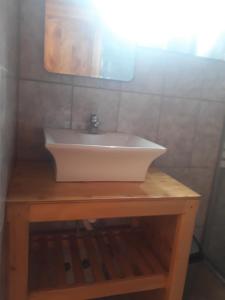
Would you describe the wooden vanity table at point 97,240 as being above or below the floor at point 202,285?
above

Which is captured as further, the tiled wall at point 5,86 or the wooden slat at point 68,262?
the wooden slat at point 68,262

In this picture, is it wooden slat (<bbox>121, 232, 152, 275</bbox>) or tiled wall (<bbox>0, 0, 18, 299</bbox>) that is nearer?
tiled wall (<bbox>0, 0, 18, 299</bbox>)

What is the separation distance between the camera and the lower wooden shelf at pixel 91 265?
1046 mm

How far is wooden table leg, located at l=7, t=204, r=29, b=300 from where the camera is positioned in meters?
0.85

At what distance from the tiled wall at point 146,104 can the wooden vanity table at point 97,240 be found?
0.27 metres

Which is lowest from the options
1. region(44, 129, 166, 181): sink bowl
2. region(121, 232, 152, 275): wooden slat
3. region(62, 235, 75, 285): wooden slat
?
region(62, 235, 75, 285): wooden slat

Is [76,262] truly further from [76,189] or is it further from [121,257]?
[76,189]

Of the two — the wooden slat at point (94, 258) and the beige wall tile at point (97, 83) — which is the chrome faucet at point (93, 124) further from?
the wooden slat at point (94, 258)

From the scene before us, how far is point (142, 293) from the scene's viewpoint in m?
1.38

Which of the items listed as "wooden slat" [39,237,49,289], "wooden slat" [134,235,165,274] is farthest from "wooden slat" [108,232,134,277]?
"wooden slat" [39,237,49,289]

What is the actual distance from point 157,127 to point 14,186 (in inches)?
35.1

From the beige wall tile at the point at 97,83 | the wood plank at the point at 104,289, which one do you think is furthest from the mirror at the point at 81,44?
the wood plank at the point at 104,289

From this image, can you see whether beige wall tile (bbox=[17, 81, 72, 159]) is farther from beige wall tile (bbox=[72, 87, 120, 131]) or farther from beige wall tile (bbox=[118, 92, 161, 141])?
beige wall tile (bbox=[118, 92, 161, 141])

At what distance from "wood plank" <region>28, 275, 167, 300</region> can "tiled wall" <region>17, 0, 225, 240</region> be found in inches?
25.7
